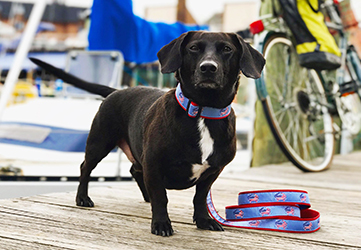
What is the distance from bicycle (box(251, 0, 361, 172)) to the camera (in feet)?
9.51

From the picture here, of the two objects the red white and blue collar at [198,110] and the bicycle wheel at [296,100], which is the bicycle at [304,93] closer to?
the bicycle wheel at [296,100]

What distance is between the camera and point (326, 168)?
3070 millimetres

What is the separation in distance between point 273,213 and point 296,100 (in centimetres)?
181

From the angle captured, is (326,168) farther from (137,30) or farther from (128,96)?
(137,30)

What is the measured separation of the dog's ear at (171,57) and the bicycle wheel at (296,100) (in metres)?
1.71

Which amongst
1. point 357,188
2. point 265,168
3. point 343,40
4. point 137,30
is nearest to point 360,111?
point 343,40

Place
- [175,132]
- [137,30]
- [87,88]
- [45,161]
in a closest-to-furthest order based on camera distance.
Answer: [175,132], [87,88], [45,161], [137,30]

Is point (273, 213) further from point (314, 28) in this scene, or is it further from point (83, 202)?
point (314, 28)

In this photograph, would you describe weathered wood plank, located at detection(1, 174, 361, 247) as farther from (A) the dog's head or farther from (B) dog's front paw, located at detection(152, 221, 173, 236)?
(A) the dog's head

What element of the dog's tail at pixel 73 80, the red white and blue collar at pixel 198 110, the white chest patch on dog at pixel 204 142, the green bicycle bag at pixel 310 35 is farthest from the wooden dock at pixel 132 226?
the green bicycle bag at pixel 310 35

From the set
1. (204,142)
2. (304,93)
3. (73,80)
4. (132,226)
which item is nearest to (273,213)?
(204,142)

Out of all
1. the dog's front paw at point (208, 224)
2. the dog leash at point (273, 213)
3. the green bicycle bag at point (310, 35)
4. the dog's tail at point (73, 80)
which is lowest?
the dog's front paw at point (208, 224)

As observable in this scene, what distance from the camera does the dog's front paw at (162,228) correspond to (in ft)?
3.96

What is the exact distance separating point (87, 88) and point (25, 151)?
64.4 inches
